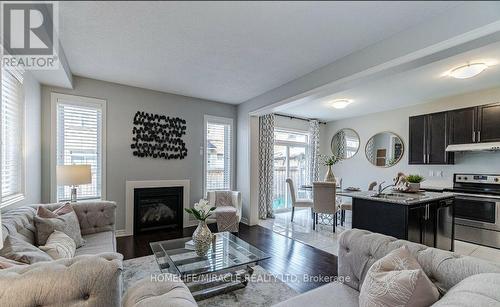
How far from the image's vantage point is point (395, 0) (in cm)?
157

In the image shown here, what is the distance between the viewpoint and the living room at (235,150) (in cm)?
128

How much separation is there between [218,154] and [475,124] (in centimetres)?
463

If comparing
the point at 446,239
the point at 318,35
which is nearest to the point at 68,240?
the point at 318,35

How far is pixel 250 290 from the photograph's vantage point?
229 centimetres

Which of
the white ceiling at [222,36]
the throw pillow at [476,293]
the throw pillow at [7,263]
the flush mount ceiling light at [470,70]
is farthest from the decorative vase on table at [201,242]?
the flush mount ceiling light at [470,70]

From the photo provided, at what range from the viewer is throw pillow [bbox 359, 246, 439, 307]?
3.54ft

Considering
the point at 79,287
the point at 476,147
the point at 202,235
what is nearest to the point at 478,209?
the point at 476,147

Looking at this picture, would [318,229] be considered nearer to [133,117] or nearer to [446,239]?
[446,239]

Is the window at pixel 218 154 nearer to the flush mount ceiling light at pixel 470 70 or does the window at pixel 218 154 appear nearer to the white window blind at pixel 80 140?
the white window blind at pixel 80 140

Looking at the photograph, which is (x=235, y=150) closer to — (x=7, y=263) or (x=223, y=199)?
(x=223, y=199)

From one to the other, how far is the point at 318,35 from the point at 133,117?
10.6 ft

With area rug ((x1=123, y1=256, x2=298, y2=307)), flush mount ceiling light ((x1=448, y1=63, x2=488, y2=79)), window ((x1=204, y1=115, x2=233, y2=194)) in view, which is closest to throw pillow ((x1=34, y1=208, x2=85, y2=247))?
area rug ((x1=123, y1=256, x2=298, y2=307))

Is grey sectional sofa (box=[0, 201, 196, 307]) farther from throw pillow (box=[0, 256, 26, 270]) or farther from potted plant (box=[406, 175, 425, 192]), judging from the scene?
potted plant (box=[406, 175, 425, 192])

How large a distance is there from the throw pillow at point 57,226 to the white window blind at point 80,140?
131 centimetres
